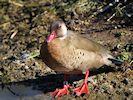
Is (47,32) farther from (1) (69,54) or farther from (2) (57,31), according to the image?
(1) (69,54)

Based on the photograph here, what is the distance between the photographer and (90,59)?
627 centimetres

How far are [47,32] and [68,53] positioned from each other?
78.3 inches

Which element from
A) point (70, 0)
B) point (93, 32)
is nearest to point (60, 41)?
point (93, 32)

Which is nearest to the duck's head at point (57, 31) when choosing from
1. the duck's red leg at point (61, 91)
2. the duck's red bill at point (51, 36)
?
the duck's red bill at point (51, 36)

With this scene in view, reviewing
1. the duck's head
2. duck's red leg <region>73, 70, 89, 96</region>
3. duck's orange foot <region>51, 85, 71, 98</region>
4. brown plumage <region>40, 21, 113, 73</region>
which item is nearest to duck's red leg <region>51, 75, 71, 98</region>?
duck's orange foot <region>51, 85, 71, 98</region>

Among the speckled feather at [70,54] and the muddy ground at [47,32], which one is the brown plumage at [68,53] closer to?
the speckled feather at [70,54]

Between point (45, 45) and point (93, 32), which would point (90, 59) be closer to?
point (45, 45)

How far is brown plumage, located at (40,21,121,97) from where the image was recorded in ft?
19.7

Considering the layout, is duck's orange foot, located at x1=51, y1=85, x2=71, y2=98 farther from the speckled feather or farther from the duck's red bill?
the duck's red bill

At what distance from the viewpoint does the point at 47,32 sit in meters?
7.96

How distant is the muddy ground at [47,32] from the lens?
6453 millimetres

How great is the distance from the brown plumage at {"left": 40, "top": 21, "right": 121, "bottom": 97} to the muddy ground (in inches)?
12.1

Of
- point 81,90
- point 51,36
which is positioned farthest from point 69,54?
point 81,90

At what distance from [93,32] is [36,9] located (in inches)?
58.5
